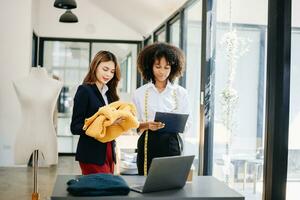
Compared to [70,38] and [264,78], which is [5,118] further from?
[264,78]

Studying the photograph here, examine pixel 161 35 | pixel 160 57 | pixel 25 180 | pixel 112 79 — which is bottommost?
pixel 25 180

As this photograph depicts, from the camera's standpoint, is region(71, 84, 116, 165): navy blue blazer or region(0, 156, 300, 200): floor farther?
region(0, 156, 300, 200): floor

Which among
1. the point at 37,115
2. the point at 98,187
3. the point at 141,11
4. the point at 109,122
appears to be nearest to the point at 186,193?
the point at 98,187

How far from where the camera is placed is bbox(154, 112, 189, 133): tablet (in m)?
2.75

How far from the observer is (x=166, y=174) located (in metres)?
2.12

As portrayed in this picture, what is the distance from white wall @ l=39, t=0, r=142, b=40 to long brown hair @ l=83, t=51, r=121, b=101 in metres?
7.41

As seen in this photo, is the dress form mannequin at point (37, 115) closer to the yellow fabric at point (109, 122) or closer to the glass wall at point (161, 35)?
the yellow fabric at point (109, 122)

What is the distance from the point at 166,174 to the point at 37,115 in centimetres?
214

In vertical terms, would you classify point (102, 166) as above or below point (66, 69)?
below

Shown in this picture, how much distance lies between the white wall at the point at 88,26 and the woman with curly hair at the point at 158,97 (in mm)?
7441

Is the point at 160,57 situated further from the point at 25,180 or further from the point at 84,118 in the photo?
the point at 25,180

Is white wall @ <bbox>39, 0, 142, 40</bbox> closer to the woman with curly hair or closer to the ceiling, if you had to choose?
the ceiling

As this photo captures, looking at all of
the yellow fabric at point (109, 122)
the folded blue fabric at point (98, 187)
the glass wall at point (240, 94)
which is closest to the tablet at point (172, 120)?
the yellow fabric at point (109, 122)

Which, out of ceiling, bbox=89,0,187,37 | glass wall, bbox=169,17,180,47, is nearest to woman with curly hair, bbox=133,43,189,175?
ceiling, bbox=89,0,187,37
